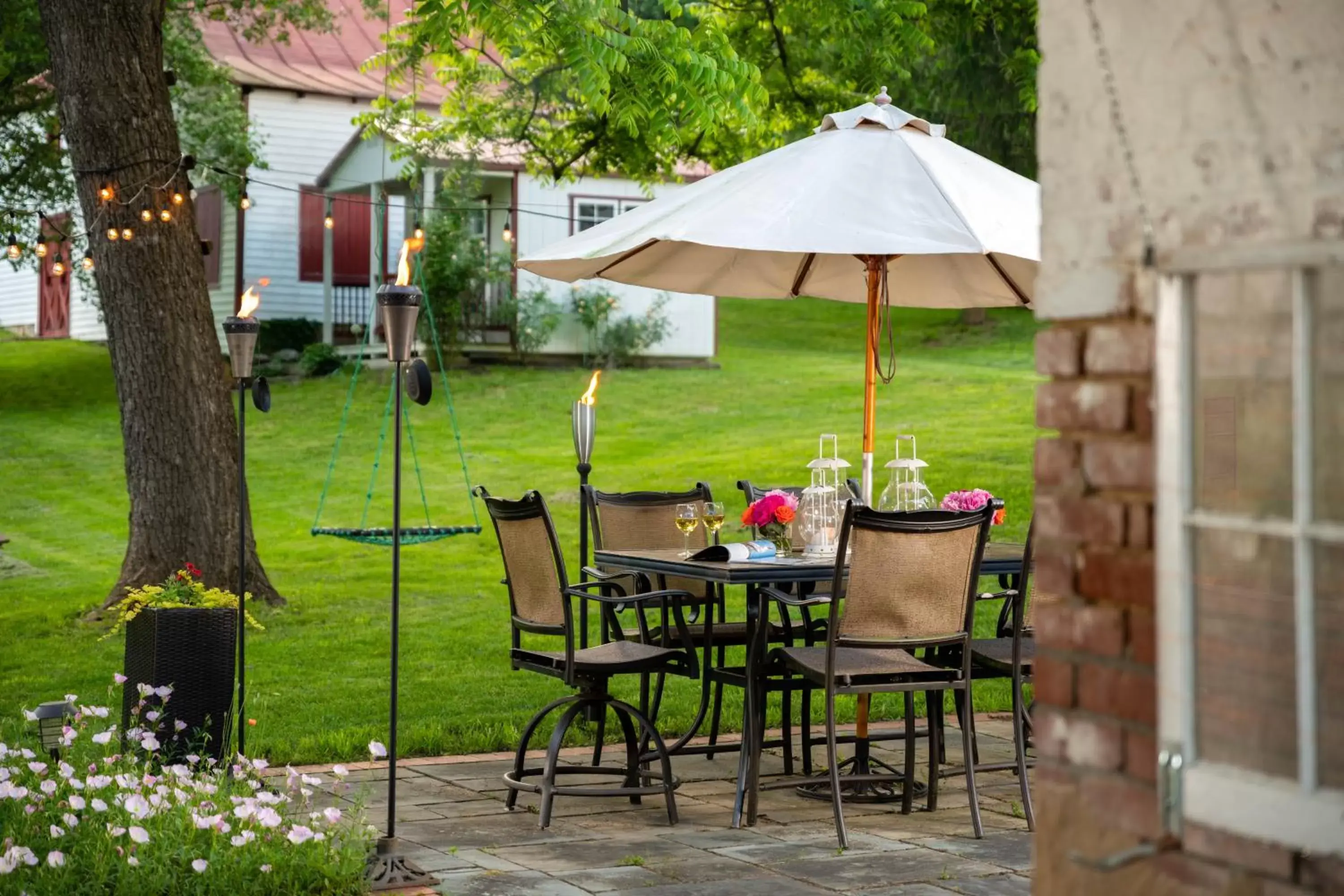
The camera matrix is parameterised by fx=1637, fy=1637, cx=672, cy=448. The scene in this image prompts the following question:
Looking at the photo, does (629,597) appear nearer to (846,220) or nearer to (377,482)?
(846,220)

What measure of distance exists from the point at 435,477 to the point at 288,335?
7.52 meters

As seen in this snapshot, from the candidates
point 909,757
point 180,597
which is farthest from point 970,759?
point 180,597

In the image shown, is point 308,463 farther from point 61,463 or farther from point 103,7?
point 103,7

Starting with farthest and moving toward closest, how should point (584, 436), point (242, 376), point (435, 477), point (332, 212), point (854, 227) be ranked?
1. point (332, 212)
2. point (435, 477)
3. point (584, 436)
4. point (242, 376)
5. point (854, 227)

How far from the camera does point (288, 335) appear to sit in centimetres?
2350

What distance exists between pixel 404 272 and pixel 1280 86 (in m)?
3.16

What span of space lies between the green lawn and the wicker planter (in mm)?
951

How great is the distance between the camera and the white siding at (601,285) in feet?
75.5

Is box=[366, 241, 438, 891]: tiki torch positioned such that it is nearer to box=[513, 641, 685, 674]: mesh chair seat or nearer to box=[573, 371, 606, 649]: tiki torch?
box=[513, 641, 685, 674]: mesh chair seat

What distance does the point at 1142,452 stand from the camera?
92.6 inches

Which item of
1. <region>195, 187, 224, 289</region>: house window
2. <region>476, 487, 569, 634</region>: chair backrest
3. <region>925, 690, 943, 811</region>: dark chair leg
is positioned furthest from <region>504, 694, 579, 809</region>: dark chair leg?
<region>195, 187, 224, 289</region>: house window

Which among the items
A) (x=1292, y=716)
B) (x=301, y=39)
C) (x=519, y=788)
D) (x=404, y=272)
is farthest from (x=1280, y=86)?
(x=301, y=39)

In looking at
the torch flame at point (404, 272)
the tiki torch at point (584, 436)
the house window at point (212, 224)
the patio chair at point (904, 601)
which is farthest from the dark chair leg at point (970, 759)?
the house window at point (212, 224)

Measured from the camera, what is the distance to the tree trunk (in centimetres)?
962
